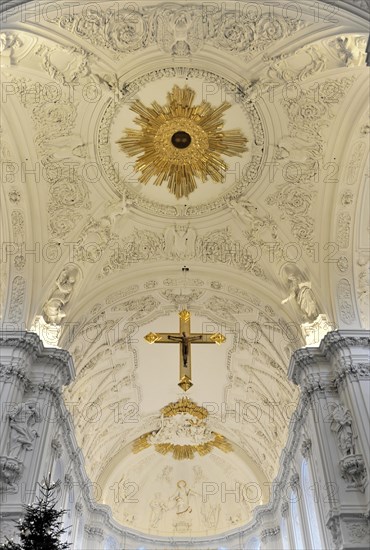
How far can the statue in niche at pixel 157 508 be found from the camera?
2745 centimetres

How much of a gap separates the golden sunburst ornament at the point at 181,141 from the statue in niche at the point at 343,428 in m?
7.24

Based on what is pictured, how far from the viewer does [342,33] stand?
1105 cm

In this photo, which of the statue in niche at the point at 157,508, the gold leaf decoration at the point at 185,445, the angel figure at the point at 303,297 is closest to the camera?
the angel figure at the point at 303,297

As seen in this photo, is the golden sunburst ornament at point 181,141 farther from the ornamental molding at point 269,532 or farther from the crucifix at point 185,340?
the ornamental molding at point 269,532

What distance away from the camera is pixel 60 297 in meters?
16.3

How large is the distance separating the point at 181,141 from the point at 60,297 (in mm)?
5733

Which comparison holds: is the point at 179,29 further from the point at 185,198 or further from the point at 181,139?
the point at 185,198

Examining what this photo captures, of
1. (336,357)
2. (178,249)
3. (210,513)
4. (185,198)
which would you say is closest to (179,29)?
(185,198)

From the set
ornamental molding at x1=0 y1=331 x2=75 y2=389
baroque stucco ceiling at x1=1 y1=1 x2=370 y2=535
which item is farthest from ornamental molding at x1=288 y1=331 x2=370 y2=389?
ornamental molding at x1=0 y1=331 x2=75 y2=389

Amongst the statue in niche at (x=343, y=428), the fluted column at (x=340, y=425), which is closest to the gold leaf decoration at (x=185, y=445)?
the fluted column at (x=340, y=425)

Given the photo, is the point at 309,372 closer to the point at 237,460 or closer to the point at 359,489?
the point at 359,489

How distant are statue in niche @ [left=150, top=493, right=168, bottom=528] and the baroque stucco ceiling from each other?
27.4 ft

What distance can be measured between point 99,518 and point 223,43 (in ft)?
64.7

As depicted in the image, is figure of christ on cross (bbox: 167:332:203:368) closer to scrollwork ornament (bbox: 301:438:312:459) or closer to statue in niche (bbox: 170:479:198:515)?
scrollwork ornament (bbox: 301:438:312:459)
